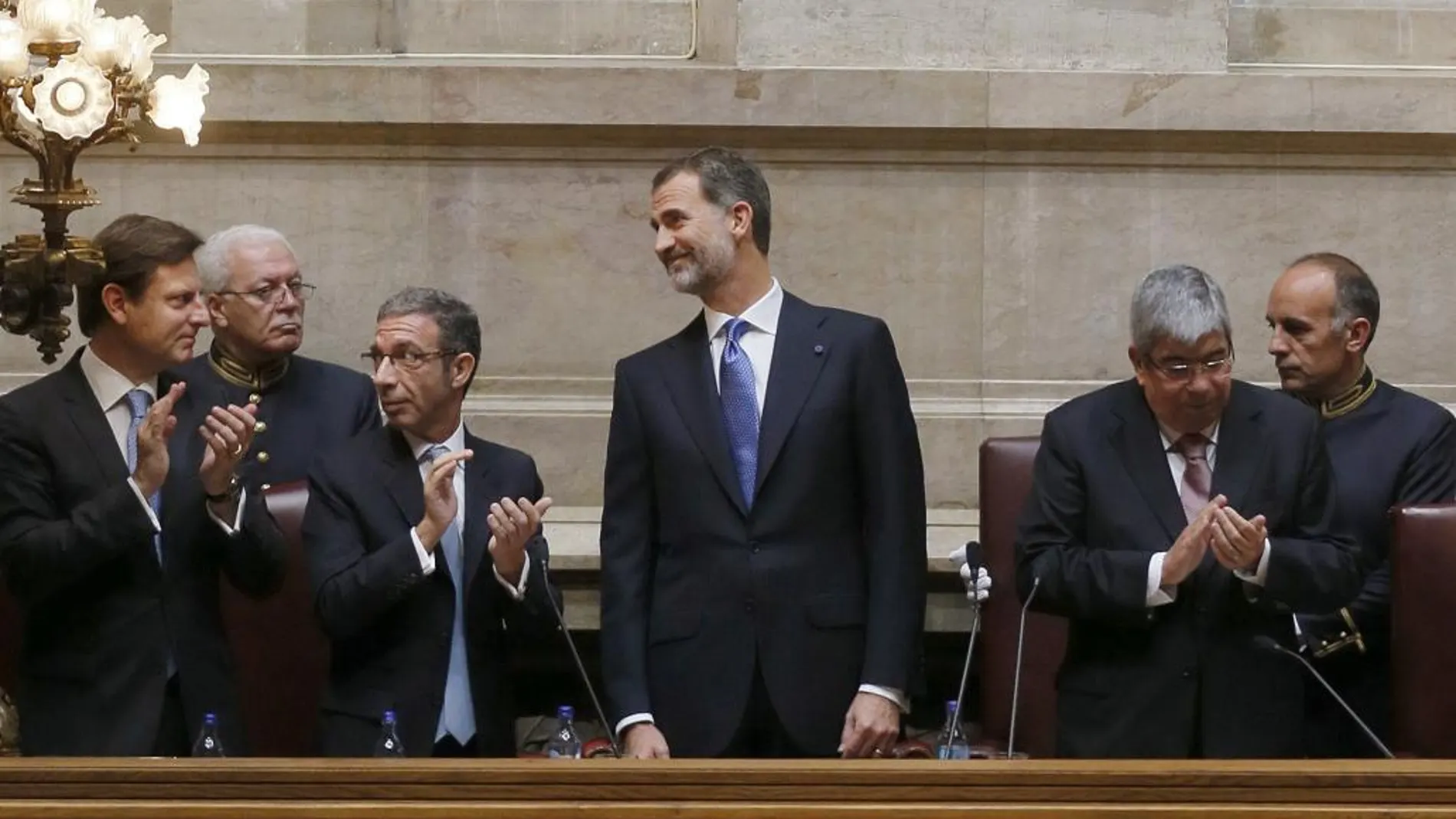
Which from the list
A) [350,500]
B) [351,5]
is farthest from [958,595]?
[351,5]

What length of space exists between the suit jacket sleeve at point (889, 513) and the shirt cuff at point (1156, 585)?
42 cm

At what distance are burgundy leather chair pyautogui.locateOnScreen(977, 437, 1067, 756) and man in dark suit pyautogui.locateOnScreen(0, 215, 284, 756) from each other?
1491mm

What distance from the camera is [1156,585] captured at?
4.65m

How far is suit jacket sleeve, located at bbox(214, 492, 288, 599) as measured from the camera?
15.8 feet

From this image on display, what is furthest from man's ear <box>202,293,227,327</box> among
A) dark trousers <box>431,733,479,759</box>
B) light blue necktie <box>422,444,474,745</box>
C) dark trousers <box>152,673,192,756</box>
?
dark trousers <box>431,733,479,759</box>

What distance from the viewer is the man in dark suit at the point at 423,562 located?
4770 millimetres

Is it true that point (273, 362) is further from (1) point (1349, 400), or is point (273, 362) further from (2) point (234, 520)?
(1) point (1349, 400)

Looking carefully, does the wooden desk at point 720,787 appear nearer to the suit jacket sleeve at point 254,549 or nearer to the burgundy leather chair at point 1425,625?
the suit jacket sleeve at point 254,549

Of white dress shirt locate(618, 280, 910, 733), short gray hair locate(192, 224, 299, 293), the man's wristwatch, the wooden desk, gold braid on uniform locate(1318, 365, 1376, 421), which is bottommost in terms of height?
the wooden desk

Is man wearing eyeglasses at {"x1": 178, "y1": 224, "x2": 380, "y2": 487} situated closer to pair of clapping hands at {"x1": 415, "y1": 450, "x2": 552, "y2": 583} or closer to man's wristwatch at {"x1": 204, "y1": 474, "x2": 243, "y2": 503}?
man's wristwatch at {"x1": 204, "y1": 474, "x2": 243, "y2": 503}

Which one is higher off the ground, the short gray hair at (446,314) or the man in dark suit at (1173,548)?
the short gray hair at (446,314)

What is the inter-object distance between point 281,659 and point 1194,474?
6.33 ft

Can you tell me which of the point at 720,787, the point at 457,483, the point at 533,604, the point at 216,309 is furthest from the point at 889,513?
the point at 216,309

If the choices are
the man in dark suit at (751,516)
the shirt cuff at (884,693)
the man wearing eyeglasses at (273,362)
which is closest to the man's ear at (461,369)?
the man in dark suit at (751,516)
